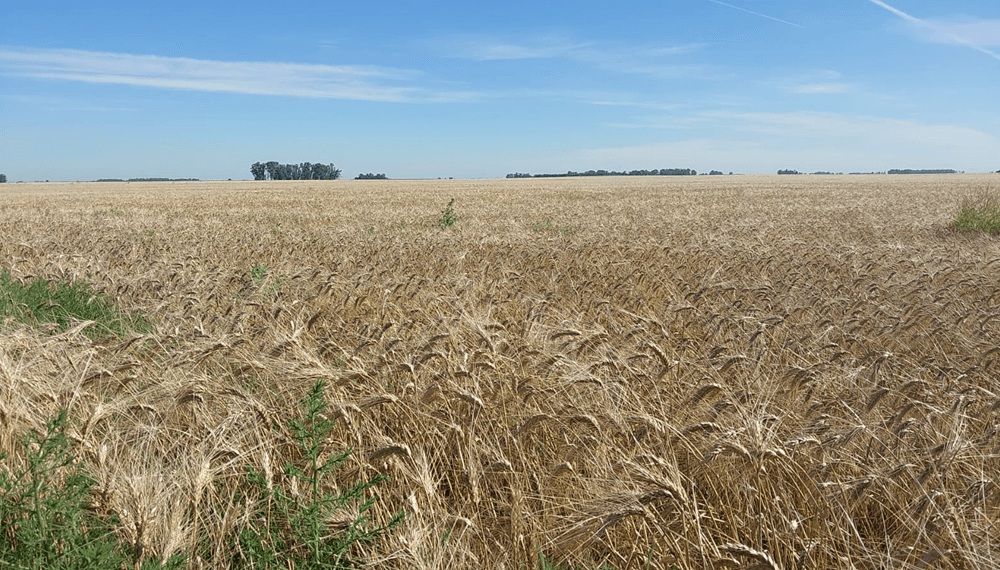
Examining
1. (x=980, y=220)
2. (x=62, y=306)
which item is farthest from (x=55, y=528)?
(x=980, y=220)

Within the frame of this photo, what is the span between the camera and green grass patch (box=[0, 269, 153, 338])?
5.50 metres

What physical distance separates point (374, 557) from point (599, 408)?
129 centimetres

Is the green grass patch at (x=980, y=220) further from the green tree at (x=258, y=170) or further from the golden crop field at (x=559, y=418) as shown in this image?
the green tree at (x=258, y=170)

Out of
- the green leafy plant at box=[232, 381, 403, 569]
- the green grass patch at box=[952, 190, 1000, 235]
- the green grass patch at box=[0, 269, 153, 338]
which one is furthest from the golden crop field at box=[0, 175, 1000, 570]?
the green grass patch at box=[952, 190, 1000, 235]

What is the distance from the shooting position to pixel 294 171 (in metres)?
149

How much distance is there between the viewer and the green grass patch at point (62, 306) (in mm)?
5504

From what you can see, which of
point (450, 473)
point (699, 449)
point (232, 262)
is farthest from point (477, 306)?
point (232, 262)

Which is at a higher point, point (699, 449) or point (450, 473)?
point (699, 449)

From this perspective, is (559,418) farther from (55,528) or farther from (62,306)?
(62,306)

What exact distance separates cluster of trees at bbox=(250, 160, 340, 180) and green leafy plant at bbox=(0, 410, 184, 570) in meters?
151

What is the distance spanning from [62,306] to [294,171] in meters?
151

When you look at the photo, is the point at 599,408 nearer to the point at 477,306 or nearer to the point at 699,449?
the point at 699,449

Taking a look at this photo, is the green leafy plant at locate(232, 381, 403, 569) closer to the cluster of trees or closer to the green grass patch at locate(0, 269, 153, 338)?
the green grass patch at locate(0, 269, 153, 338)

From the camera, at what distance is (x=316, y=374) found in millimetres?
3059
